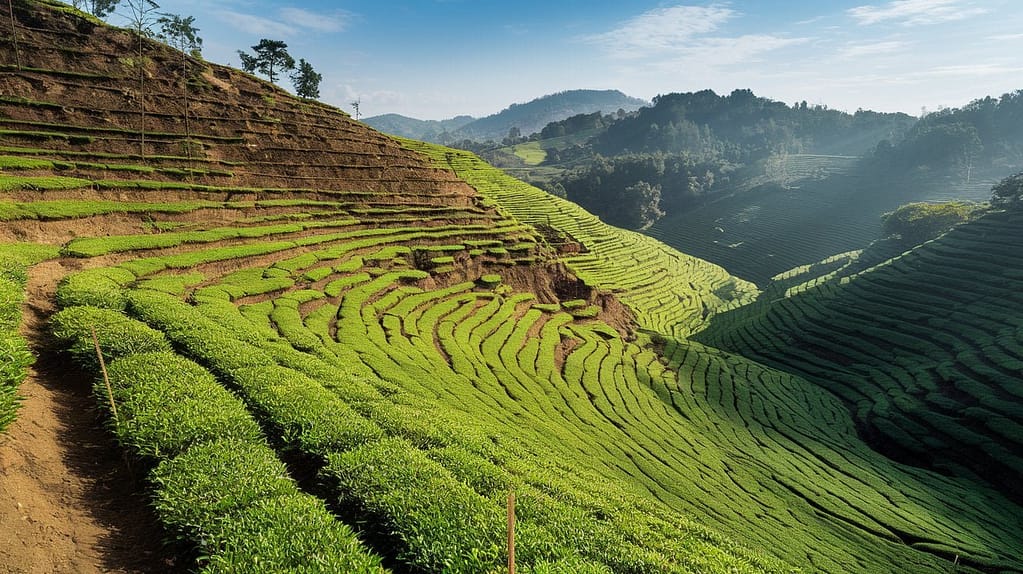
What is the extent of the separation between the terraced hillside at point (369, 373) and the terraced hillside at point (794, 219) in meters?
62.2

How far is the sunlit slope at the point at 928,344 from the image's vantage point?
28.0 metres

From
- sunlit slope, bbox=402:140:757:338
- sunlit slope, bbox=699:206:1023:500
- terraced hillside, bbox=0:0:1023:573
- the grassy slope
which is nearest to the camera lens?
terraced hillside, bbox=0:0:1023:573

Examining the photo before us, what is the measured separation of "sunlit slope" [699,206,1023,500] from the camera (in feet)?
91.8

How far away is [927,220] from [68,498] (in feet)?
368

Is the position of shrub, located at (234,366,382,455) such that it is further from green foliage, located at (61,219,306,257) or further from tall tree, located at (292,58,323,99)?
tall tree, located at (292,58,323,99)

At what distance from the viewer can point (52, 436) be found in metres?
8.73

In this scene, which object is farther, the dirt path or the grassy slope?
the grassy slope

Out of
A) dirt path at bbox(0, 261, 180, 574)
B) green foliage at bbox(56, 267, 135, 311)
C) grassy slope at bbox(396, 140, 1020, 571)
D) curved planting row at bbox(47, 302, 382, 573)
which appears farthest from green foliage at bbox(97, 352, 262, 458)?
grassy slope at bbox(396, 140, 1020, 571)

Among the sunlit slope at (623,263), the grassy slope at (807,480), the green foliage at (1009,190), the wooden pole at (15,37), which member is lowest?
the grassy slope at (807,480)

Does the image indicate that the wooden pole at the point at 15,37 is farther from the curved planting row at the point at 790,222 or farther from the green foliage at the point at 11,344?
the curved planting row at the point at 790,222

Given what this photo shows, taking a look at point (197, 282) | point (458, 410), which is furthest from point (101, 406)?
point (197, 282)

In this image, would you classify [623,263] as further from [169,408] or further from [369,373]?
[169,408]

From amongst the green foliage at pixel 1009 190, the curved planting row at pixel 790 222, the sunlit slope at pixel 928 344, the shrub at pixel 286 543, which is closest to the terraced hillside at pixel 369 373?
the shrub at pixel 286 543

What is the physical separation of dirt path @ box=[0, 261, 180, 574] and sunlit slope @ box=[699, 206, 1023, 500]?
3783 centimetres
